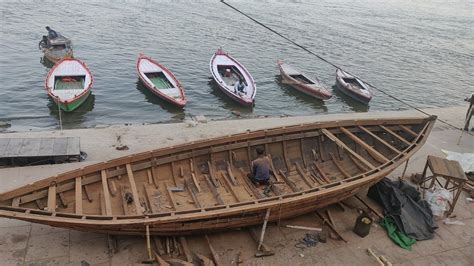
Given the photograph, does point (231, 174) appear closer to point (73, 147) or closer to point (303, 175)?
point (303, 175)

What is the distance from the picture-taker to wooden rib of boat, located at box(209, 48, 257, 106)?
19.8 m

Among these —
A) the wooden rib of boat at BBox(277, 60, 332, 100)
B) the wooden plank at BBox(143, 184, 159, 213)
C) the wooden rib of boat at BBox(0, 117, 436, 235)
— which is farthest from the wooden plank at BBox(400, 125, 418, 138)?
the wooden rib of boat at BBox(277, 60, 332, 100)

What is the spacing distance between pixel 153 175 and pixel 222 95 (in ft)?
41.8

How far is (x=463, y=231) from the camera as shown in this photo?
10.1m

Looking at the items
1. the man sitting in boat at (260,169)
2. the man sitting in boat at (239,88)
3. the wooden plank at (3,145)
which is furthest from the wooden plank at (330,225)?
the man sitting in boat at (239,88)

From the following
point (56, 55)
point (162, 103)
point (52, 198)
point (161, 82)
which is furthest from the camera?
point (56, 55)

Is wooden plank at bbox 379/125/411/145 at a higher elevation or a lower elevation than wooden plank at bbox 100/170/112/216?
higher

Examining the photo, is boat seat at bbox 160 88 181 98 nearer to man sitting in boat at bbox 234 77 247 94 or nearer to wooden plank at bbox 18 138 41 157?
man sitting in boat at bbox 234 77 247 94

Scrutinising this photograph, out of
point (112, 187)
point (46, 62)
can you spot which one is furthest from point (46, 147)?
point (46, 62)

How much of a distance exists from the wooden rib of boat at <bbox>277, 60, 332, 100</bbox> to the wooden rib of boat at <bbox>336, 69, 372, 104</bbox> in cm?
107

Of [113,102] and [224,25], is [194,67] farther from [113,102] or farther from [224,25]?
[224,25]

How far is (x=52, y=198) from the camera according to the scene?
7621 mm

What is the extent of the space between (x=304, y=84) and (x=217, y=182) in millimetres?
14073

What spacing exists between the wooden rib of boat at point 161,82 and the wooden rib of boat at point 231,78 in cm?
240
